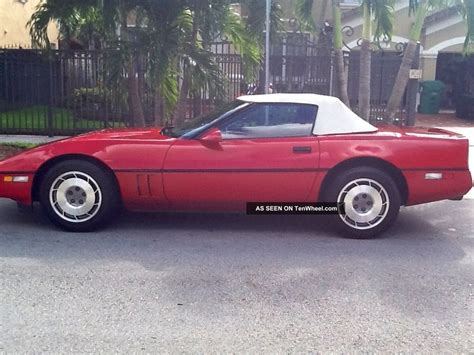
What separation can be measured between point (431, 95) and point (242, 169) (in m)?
16.0

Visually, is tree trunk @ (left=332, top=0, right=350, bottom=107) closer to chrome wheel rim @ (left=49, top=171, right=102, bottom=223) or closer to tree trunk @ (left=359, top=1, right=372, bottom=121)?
tree trunk @ (left=359, top=1, right=372, bottom=121)

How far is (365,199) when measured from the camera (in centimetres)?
563

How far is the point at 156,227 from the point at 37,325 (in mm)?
2428

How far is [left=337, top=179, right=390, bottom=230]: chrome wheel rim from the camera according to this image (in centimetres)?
559

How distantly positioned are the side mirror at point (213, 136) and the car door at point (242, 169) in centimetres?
4

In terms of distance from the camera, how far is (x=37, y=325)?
3.66 m

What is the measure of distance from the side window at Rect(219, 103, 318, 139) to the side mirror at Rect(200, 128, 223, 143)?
12 centimetres

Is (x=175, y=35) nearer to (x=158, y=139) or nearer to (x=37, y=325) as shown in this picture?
(x=158, y=139)

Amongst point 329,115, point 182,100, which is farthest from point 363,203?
point 182,100

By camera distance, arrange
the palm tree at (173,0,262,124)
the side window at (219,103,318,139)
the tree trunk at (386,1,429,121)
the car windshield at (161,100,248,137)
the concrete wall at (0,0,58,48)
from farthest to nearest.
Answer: the concrete wall at (0,0,58,48) < the tree trunk at (386,1,429,121) < the palm tree at (173,0,262,124) < the car windshield at (161,100,248,137) < the side window at (219,103,318,139)

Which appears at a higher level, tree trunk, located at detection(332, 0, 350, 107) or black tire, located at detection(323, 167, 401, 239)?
tree trunk, located at detection(332, 0, 350, 107)

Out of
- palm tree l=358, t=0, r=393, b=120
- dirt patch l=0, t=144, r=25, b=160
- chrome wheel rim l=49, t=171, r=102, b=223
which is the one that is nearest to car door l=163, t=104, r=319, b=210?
chrome wheel rim l=49, t=171, r=102, b=223

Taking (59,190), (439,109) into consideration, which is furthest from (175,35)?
(439,109)

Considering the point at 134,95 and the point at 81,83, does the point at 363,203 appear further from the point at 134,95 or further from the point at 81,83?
the point at 81,83
